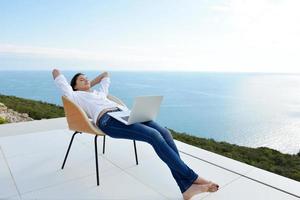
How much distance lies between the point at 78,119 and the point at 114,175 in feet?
1.88

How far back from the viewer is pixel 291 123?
2433 centimetres

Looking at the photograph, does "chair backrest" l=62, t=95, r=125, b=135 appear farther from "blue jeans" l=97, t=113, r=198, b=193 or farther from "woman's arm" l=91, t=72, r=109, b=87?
"woman's arm" l=91, t=72, r=109, b=87

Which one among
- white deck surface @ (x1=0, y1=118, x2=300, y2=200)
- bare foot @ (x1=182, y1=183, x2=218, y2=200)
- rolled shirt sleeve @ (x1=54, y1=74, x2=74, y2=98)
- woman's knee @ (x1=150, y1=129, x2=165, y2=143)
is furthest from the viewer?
rolled shirt sleeve @ (x1=54, y1=74, x2=74, y2=98)

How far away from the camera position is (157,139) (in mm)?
1678

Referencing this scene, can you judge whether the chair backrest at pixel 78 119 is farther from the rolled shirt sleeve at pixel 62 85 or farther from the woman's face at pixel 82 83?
the woman's face at pixel 82 83

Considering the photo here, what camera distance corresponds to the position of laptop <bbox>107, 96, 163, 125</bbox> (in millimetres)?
1770

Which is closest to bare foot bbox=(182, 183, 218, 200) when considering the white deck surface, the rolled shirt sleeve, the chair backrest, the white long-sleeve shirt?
the white deck surface

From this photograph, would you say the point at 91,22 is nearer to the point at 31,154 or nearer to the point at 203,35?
the point at 203,35

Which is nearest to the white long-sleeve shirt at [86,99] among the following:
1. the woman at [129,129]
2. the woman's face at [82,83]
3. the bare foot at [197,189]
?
the woman at [129,129]

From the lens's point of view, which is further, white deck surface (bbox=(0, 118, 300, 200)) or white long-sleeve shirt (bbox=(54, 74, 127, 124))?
white long-sleeve shirt (bbox=(54, 74, 127, 124))

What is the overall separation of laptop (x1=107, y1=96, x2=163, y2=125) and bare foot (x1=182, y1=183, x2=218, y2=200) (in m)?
0.61

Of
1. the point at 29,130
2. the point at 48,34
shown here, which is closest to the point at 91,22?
the point at 48,34

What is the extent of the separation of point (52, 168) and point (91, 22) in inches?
276

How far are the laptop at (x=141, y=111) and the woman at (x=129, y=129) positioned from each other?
0.04m
